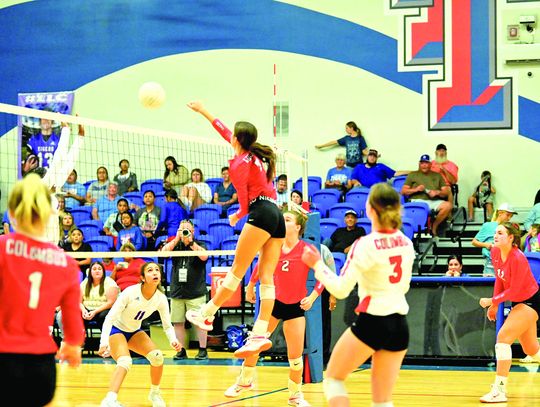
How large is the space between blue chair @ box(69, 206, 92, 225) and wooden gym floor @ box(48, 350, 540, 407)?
477 cm

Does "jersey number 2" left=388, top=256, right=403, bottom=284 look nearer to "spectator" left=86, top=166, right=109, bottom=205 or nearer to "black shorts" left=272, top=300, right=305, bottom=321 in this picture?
"black shorts" left=272, top=300, right=305, bottom=321

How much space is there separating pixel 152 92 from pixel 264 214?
1794 millimetres

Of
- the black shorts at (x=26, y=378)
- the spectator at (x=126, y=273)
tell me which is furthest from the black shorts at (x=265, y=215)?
the spectator at (x=126, y=273)

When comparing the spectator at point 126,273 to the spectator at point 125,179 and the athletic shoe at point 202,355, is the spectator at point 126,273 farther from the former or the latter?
the spectator at point 125,179

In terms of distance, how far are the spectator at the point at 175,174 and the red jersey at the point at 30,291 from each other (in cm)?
1383

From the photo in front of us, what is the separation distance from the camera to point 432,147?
19594 millimetres

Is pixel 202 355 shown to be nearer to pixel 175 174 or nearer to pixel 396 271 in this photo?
pixel 175 174

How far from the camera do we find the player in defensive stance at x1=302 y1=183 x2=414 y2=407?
19.6ft

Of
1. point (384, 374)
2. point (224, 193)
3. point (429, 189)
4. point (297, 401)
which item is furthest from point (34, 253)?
point (429, 189)

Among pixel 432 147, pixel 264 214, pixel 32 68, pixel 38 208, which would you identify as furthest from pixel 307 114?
pixel 38 208

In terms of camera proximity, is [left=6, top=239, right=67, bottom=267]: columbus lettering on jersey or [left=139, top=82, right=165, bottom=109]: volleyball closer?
[left=6, top=239, right=67, bottom=267]: columbus lettering on jersey

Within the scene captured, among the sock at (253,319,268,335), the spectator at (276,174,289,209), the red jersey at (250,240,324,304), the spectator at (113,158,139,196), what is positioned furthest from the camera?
the spectator at (113,158,139,196)

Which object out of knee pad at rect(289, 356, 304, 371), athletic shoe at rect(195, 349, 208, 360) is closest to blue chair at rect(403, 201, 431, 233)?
athletic shoe at rect(195, 349, 208, 360)

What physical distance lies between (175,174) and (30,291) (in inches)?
560
